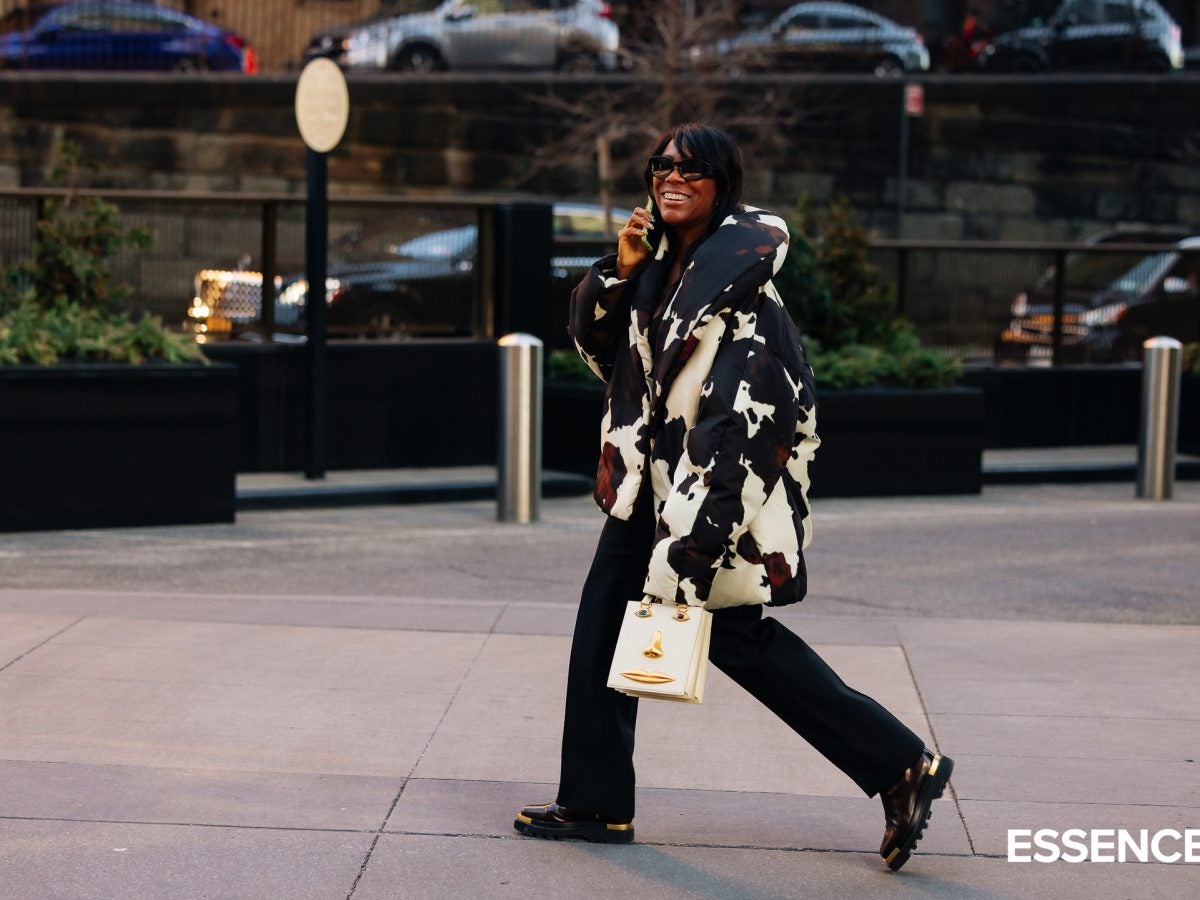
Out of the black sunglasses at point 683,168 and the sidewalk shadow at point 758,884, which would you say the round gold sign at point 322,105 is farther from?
the sidewalk shadow at point 758,884

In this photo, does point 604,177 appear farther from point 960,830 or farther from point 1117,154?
point 960,830

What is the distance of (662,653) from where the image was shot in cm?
413

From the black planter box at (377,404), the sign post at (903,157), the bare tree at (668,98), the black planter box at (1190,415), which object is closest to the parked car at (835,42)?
the bare tree at (668,98)

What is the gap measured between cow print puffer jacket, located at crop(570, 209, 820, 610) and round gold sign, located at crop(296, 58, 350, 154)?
7.08 metres

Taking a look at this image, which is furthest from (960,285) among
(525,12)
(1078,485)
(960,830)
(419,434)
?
(525,12)

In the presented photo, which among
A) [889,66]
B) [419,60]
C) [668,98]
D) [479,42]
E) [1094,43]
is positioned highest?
[1094,43]

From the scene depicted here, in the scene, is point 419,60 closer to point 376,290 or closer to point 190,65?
point 190,65

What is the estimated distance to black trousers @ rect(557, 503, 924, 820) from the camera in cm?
434

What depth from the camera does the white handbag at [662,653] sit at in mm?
Answer: 4109

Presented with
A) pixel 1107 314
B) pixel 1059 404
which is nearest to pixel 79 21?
pixel 1107 314

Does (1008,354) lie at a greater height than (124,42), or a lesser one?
lesser

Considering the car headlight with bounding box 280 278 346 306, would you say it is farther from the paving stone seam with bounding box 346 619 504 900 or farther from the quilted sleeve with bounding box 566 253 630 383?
the quilted sleeve with bounding box 566 253 630 383

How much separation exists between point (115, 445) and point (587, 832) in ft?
17.7

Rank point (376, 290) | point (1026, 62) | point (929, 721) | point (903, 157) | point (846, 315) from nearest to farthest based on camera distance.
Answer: point (929, 721) < point (376, 290) < point (846, 315) < point (903, 157) < point (1026, 62)
